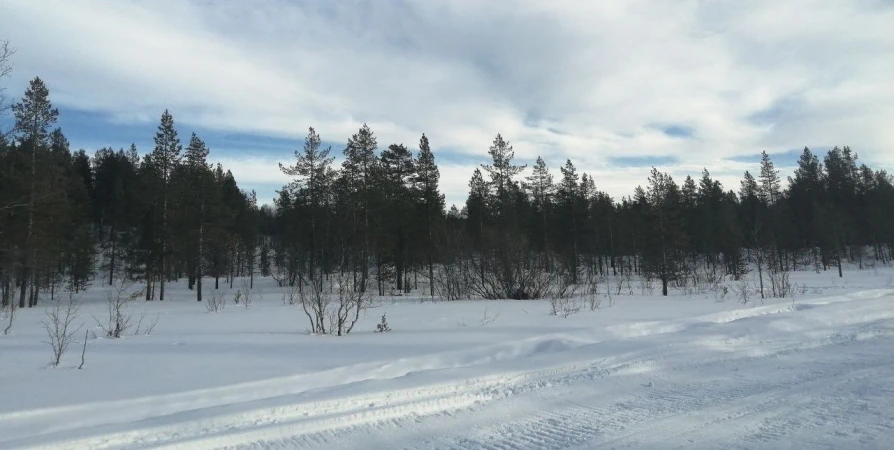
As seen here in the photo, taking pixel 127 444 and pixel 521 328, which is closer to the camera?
pixel 127 444

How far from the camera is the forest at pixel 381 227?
22.5m

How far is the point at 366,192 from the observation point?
108 feet

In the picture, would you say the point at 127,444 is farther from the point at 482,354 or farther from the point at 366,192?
the point at 366,192

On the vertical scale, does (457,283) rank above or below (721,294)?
above

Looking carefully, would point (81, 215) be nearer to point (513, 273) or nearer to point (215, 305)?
point (215, 305)

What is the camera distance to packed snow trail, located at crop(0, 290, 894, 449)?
4.11 m

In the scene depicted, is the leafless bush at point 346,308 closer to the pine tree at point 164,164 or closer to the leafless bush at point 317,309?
the leafless bush at point 317,309

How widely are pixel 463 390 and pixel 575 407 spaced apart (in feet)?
4.22

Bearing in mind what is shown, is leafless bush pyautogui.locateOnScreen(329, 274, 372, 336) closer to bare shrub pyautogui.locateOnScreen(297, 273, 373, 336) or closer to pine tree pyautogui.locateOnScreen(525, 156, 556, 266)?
bare shrub pyautogui.locateOnScreen(297, 273, 373, 336)

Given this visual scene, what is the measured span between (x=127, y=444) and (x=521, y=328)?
776 cm

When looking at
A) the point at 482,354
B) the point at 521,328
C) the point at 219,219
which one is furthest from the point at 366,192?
the point at 482,354

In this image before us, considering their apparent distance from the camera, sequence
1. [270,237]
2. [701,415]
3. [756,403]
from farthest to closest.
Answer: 1. [270,237]
2. [756,403]
3. [701,415]

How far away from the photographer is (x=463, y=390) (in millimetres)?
5676

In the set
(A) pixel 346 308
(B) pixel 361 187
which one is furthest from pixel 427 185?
(A) pixel 346 308
